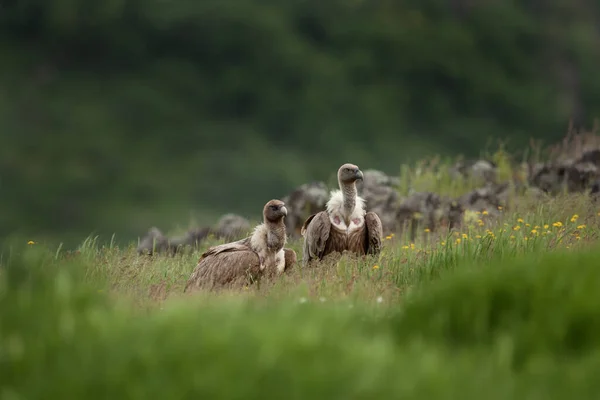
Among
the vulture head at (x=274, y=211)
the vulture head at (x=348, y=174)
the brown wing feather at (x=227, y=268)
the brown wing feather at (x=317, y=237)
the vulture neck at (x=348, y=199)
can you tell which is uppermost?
the vulture head at (x=348, y=174)

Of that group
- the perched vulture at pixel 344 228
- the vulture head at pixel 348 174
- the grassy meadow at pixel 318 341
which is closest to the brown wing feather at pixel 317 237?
the perched vulture at pixel 344 228

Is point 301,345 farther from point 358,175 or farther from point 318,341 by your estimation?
point 358,175

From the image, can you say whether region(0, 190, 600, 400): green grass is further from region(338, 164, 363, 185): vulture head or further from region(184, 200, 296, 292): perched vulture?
region(338, 164, 363, 185): vulture head

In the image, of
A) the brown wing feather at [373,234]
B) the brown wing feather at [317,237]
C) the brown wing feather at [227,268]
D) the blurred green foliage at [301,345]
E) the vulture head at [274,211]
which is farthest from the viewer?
the brown wing feather at [373,234]

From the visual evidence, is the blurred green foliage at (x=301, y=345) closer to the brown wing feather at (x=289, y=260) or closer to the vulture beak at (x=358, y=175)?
the brown wing feather at (x=289, y=260)

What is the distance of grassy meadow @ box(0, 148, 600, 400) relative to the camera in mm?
4352

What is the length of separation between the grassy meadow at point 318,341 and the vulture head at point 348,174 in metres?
3.60

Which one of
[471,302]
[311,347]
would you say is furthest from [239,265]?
[311,347]

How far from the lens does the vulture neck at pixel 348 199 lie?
432 inches

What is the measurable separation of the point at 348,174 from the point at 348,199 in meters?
0.30

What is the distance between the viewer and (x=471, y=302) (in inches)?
240

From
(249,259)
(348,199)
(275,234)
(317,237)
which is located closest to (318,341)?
(249,259)

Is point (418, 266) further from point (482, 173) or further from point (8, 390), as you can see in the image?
point (482, 173)

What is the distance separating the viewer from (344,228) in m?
10.9
